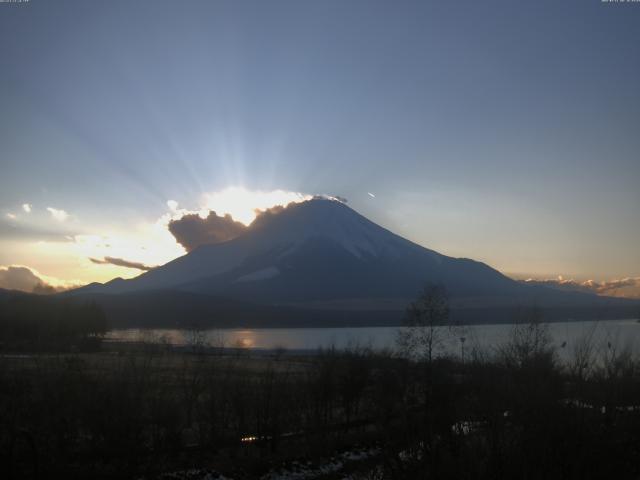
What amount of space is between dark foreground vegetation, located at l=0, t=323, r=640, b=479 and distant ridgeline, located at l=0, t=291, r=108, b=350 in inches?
1301

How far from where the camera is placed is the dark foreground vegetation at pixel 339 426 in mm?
7531

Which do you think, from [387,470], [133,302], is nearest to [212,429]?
[387,470]

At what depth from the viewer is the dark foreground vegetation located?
753 cm

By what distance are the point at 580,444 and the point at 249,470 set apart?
317 inches

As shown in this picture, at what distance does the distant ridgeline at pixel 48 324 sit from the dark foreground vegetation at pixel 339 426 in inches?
1301

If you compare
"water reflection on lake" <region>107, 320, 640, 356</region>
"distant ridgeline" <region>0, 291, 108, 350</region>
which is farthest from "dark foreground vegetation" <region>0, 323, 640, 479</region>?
"distant ridgeline" <region>0, 291, 108, 350</region>

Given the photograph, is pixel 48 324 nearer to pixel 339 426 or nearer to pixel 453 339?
pixel 453 339

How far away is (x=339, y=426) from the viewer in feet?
60.1

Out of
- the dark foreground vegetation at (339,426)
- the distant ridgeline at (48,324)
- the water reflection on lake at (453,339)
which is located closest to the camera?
the dark foreground vegetation at (339,426)

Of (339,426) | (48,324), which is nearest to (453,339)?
(48,324)

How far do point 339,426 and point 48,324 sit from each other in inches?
1944

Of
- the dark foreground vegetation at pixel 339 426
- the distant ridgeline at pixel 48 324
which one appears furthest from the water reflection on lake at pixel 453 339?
the dark foreground vegetation at pixel 339 426

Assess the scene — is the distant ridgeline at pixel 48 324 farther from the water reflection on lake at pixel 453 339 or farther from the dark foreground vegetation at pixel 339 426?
the dark foreground vegetation at pixel 339 426

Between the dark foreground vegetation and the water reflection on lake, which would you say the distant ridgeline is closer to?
the water reflection on lake
